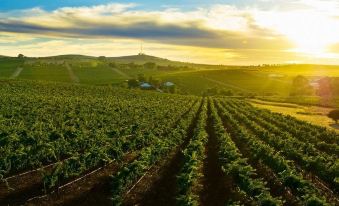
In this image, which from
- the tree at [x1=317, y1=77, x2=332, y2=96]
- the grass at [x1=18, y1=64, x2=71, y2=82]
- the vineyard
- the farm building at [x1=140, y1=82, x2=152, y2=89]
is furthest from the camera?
the tree at [x1=317, y1=77, x2=332, y2=96]

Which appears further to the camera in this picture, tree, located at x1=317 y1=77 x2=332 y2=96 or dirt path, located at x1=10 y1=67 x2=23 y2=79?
tree, located at x1=317 y1=77 x2=332 y2=96

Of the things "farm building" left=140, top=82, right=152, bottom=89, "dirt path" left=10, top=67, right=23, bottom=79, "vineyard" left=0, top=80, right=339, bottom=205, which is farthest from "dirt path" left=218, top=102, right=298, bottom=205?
"dirt path" left=10, top=67, right=23, bottom=79

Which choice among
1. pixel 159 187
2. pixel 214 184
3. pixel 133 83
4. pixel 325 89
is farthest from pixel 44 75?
pixel 214 184

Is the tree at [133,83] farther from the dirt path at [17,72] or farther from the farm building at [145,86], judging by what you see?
the dirt path at [17,72]

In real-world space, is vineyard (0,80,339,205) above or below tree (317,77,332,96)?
above

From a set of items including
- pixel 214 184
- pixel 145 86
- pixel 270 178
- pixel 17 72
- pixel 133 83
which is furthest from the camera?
pixel 17 72

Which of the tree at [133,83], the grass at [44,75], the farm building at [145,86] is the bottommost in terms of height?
the farm building at [145,86]

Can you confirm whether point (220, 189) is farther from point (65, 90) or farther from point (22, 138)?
point (65, 90)

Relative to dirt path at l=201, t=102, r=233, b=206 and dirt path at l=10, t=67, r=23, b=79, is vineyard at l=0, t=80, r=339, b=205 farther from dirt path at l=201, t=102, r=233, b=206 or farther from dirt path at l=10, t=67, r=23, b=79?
dirt path at l=10, t=67, r=23, b=79

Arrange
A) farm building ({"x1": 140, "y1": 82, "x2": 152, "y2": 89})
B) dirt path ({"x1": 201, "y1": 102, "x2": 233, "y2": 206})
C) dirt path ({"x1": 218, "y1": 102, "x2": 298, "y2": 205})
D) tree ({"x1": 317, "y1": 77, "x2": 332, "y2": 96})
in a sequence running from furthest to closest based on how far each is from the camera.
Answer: tree ({"x1": 317, "y1": 77, "x2": 332, "y2": 96})
farm building ({"x1": 140, "y1": 82, "x2": 152, "y2": 89})
dirt path ({"x1": 218, "y1": 102, "x2": 298, "y2": 205})
dirt path ({"x1": 201, "y1": 102, "x2": 233, "y2": 206})

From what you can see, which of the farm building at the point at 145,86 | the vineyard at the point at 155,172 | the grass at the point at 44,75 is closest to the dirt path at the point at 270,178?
the vineyard at the point at 155,172

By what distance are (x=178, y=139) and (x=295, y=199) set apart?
18.7 metres

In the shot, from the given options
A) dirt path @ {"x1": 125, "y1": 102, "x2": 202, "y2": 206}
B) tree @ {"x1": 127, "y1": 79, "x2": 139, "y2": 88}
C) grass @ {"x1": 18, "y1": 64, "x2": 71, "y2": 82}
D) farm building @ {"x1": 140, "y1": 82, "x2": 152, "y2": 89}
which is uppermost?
dirt path @ {"x1": 125, "y1": 102, "x2": 202, "y2": 206}

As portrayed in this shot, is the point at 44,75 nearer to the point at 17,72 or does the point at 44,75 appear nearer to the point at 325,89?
the point at 17,72
